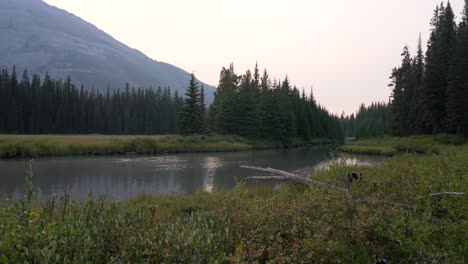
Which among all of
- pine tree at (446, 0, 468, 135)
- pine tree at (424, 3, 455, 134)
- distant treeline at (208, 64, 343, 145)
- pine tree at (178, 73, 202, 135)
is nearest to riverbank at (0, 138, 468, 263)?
pine tree at (446, 0, 468, 135)

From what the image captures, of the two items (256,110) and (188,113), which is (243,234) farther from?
(256,110)

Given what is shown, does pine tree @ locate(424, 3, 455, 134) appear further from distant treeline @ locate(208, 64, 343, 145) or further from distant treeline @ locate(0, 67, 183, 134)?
distant treeline @ locate(0, 67, 183, 134)

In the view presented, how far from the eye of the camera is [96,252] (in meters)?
4.12

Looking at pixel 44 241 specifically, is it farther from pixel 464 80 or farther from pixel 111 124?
pixel 111 124

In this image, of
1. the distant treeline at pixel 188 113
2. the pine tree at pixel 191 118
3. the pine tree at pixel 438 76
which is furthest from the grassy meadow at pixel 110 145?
the pine tree at pixel 438 76

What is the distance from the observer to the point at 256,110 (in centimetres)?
8081

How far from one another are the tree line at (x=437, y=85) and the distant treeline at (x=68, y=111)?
282 feet

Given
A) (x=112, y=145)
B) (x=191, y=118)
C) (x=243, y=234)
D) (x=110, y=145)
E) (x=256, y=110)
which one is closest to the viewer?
(x=243, y=234)

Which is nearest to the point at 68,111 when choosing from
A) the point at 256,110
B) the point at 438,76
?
the point at 256,110

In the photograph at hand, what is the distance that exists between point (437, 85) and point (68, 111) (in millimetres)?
98762

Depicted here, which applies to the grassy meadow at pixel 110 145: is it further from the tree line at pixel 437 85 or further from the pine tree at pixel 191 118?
the tree line at pixel 437 85

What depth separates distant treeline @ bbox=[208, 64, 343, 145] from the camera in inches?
3108

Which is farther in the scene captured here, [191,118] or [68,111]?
[68,111]

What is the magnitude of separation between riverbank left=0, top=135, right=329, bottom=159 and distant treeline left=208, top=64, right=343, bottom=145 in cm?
576
